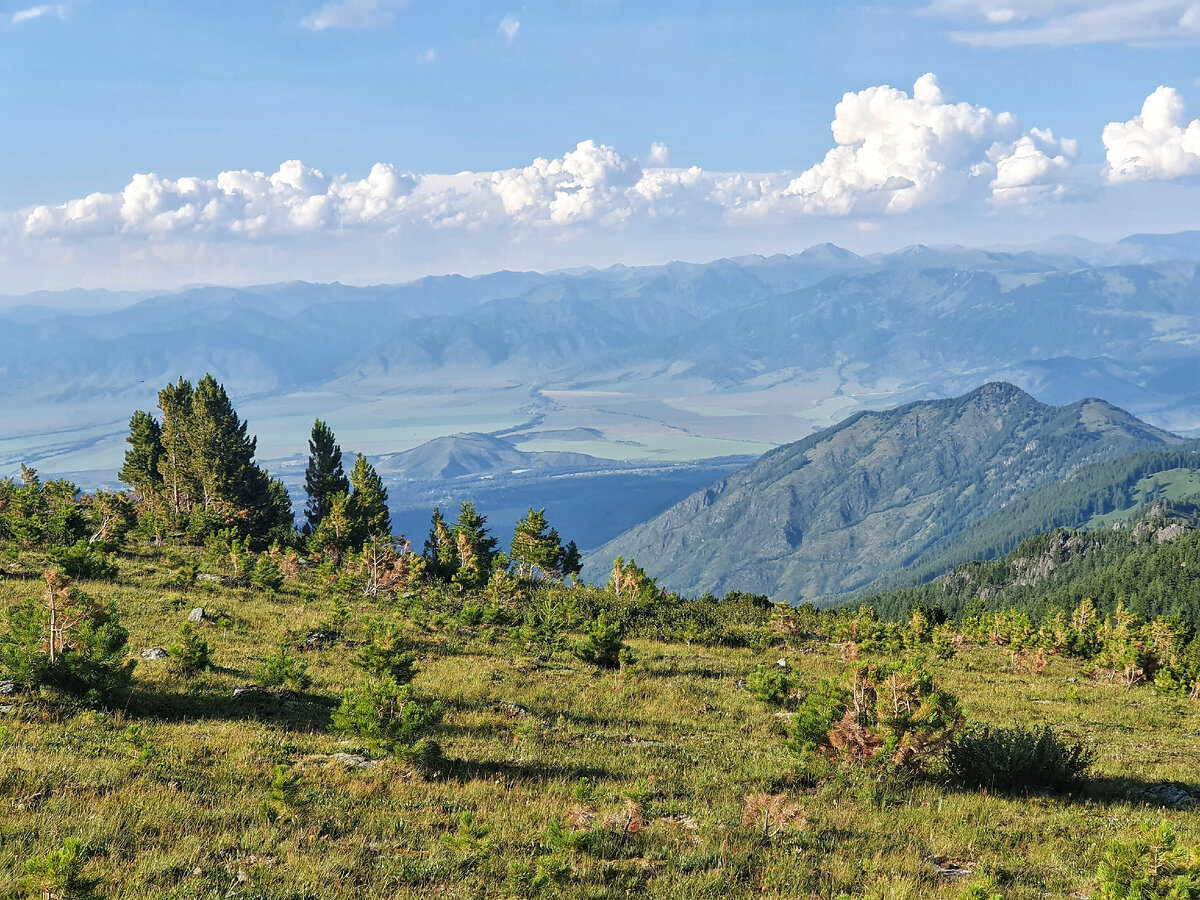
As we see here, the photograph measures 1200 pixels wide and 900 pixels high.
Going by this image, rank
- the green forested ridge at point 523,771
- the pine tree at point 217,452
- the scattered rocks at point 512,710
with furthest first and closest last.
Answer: the pine tree at point 217,452
the scattered rocks at point 512,710
the green forested ridge at point 523,771

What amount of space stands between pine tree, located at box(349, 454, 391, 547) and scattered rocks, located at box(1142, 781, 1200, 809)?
55480 mm

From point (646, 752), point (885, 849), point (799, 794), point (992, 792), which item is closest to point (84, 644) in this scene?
point (646, 752)

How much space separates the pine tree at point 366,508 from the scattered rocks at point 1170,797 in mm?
55480

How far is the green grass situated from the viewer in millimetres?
11516

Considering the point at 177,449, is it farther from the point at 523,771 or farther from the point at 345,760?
the point at 523,771

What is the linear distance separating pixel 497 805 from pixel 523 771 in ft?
9.71

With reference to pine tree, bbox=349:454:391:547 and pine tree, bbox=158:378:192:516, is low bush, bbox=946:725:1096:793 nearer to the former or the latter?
pine tree, bbox=349:454:391:547

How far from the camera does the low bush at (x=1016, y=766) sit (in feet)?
63.9

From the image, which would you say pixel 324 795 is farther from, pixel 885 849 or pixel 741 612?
pixel 741 612

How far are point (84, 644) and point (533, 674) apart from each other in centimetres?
1718

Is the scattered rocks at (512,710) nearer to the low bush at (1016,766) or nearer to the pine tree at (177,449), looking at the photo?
the low bush at (1016,766)

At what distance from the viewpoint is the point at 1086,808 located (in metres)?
18.0

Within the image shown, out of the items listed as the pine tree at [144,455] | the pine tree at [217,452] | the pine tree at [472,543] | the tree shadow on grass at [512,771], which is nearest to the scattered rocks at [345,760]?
the tree shadow on grass at [512,771]

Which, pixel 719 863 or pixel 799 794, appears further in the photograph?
pixel 799 794
